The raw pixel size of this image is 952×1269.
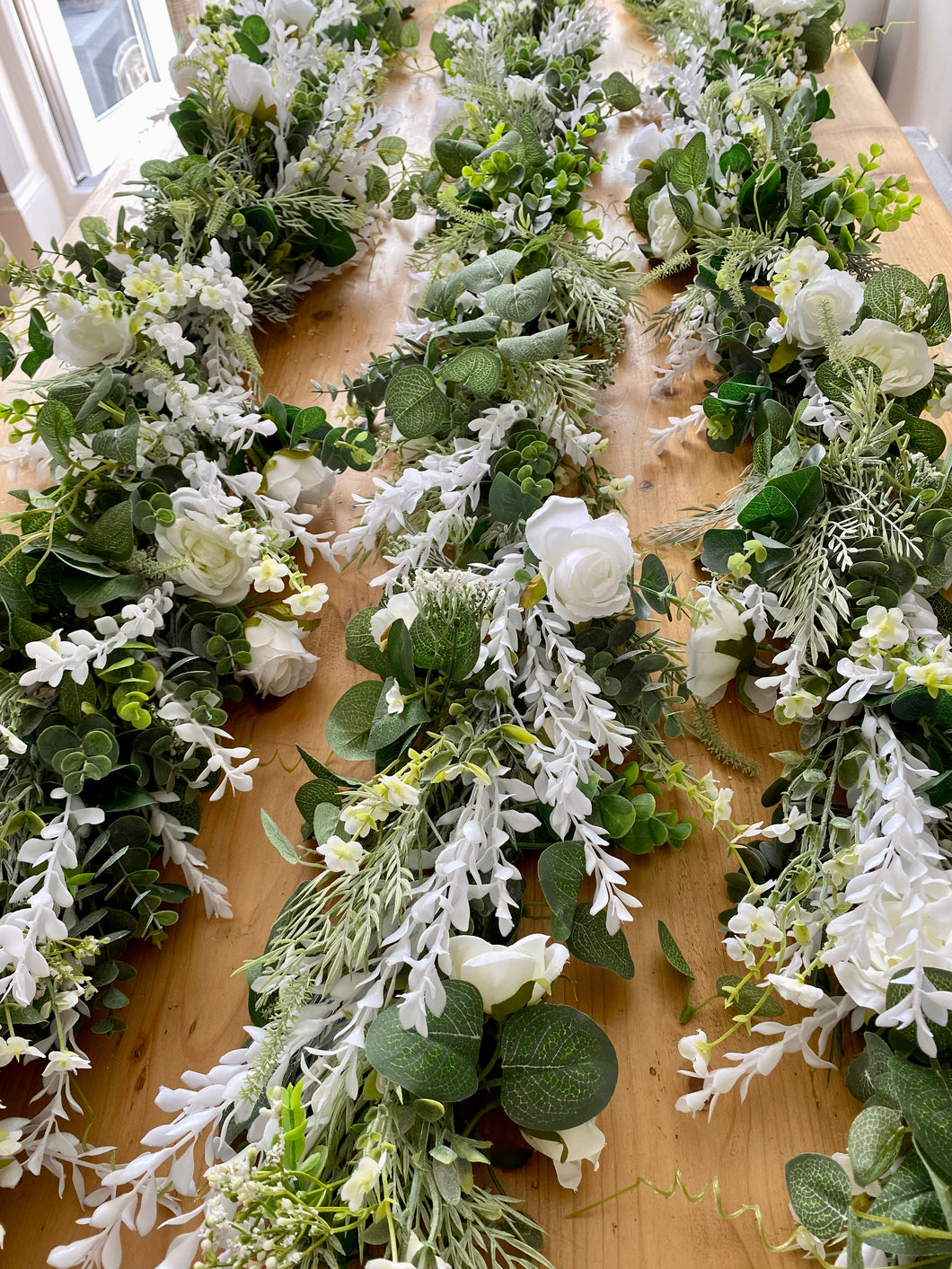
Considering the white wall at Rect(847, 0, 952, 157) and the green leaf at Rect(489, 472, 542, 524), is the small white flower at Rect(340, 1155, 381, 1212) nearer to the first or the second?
the green leaf at Rect(489, 472, 542, 524)

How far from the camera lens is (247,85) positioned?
1.18m

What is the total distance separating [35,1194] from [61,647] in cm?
37

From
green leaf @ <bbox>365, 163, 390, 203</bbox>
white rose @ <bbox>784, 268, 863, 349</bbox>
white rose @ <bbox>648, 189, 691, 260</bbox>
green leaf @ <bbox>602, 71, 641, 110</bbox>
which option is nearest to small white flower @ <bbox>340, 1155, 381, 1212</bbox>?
white rose @ <bbox>784, 268, 863, 349</bbox>

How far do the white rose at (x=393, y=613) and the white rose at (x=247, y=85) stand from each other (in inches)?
31.0

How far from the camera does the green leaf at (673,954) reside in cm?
70

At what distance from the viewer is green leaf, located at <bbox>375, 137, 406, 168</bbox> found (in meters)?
1.37

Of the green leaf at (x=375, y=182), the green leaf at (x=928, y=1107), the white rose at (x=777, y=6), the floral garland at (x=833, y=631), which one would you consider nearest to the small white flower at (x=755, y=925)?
the floral garland at (x=833, y=631)

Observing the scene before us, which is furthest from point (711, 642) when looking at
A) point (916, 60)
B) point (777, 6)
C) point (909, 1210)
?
point (916, 60)

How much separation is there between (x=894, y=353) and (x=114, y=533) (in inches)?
28.9

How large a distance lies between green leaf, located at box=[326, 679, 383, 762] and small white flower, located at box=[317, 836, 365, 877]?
0.14m

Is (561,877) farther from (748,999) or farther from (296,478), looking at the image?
(296,478)

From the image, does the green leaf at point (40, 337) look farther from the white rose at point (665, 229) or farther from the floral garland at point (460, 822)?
the white rose at point (665, 229)

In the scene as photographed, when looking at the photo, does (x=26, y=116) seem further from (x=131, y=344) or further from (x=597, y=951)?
(x=597, y=951)

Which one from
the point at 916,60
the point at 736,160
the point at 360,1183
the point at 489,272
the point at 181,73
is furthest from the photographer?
the point at 916,60
